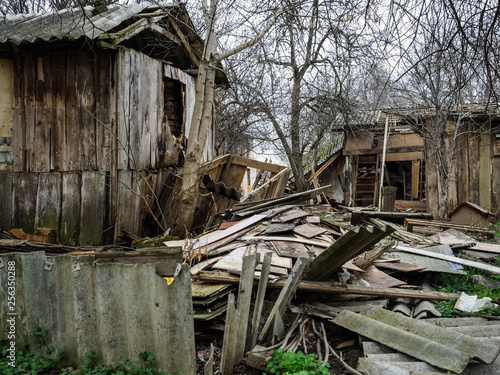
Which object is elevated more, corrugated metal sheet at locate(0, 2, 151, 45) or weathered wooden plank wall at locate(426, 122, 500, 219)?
corrugated metal sheet at locate(0, 2, 151, 45)

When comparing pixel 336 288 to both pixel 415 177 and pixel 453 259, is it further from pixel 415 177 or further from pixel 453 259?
pixel 415 177

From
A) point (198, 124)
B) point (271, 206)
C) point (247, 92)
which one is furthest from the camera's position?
point (247, 92)

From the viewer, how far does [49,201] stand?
6.68 m

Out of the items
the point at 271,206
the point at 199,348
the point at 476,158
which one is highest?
the point at 476,158

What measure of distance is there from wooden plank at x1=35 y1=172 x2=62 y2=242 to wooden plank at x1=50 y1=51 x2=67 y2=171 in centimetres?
21

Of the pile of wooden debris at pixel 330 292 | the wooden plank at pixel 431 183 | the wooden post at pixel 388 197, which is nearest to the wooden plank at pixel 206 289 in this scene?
the pile of wooden debris at pixel 330 292

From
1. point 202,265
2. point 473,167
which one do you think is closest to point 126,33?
point 202,265

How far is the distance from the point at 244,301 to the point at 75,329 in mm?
1447

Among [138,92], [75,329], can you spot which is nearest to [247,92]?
[138,92]

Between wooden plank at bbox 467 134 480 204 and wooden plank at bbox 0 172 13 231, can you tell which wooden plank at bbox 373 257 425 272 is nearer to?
wooden plank at bbox 0 172 13 231

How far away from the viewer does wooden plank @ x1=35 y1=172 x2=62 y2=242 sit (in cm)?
666

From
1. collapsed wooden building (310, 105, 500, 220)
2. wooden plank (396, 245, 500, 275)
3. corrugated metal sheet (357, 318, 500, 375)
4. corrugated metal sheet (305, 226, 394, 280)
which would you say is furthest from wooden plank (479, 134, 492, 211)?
corrugated metal sheet (357, 318, 500, 375)

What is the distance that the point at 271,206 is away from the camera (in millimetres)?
7496

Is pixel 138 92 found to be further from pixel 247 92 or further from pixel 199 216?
pixel 247 92
